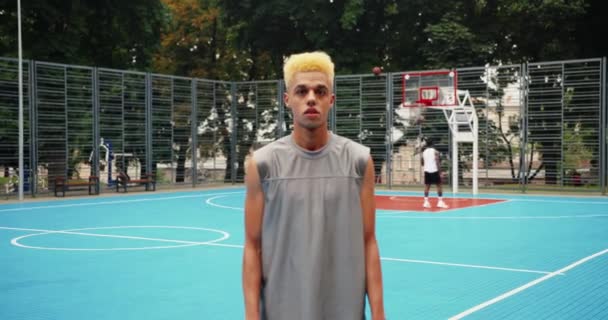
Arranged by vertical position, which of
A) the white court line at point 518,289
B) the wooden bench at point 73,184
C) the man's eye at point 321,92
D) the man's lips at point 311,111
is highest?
the man's eye at point 321,92

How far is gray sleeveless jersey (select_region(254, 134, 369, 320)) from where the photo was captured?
2592mm

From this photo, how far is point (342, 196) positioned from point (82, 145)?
22.0 m

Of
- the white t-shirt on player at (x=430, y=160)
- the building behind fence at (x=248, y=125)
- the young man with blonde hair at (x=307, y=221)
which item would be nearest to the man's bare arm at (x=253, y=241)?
the young man with blonde hair at (x=307, y=221)

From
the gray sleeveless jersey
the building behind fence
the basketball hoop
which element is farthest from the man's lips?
the basketball hoop

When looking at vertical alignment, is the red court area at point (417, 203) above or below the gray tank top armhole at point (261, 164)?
below

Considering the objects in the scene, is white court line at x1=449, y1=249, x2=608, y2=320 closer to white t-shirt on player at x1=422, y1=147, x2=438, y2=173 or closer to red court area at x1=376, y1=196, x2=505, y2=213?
red court area at x1=376, y1=196, x2=505, y2=213

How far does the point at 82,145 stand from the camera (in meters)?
23.4

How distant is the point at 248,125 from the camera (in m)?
29.3

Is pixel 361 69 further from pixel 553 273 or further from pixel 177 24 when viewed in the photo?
pixel 553 273

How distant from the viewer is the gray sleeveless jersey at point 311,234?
2.59 meters

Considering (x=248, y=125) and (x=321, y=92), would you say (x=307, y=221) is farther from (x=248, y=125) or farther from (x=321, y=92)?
(x=248, y=125)

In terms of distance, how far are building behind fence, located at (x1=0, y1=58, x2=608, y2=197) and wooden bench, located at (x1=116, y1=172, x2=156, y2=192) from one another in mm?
404

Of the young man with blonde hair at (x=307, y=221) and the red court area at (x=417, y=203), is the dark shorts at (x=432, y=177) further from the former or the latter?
the young man with blonde hair at (x=307, y=221)

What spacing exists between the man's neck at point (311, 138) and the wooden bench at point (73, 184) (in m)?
20.4
